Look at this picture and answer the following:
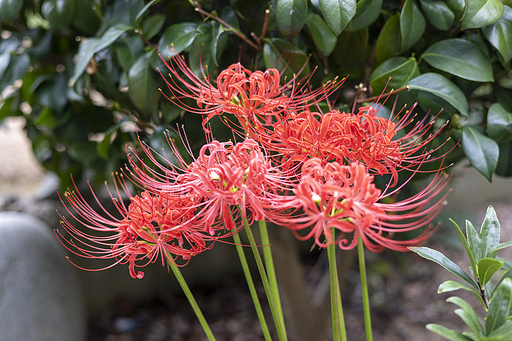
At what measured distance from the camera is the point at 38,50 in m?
0.88

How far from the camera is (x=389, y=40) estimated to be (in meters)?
0.65

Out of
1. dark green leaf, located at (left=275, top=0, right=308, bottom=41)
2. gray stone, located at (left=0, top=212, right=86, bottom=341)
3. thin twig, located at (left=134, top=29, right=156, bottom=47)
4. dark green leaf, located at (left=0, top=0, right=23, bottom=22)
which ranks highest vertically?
dark green leaf, located at (left=275, top=0, right=308, bottom=41)

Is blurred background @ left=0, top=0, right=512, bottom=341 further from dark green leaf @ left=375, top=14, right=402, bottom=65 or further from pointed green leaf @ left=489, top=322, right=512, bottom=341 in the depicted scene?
pointed green leaf @ left=489, top=322, right=512, bottom=341

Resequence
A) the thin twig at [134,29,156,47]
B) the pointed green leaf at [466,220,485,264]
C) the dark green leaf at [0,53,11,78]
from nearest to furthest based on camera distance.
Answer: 1. the pointed green leaf at [466,220,485,264]
2. the thin twig at [134,29,156,47]
3. the dark green leaf at [0,53,11,78]

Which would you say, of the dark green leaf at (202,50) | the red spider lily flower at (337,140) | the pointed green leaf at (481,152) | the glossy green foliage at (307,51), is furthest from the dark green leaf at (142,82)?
the pointed green leaf at (481,152)

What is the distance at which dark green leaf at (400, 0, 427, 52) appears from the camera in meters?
0.60

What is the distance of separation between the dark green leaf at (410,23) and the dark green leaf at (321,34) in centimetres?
11

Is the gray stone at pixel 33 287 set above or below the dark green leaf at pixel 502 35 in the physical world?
below

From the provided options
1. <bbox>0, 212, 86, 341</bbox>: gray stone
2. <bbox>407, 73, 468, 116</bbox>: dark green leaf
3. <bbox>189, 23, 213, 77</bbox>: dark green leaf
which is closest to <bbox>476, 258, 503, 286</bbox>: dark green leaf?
<bbox>407, 73, 468, 116</bbox>: dark green leaf

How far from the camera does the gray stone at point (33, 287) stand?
95 centimetres

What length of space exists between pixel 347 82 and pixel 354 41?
0.40ft

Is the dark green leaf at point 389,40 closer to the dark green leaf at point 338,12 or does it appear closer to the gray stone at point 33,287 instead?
the dark green leaf at point 338,12

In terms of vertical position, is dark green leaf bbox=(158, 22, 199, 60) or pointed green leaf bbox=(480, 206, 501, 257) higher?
dark green leaf bbox=(158, 22, 199, 60)

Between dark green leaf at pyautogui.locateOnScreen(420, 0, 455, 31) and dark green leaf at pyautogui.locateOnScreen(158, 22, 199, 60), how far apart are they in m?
0.39
